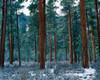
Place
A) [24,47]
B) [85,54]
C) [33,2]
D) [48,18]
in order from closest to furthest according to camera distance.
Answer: [85,54] → [33,2] → [48,18] → [24,47]

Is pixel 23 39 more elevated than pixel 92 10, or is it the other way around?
pixel 92 10

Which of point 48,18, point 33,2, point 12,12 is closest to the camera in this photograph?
point 33,2

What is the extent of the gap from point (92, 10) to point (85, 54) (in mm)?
15960

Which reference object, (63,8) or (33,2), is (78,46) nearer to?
(63,8)

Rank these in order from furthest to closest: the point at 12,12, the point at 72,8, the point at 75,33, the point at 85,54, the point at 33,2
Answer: the point at 75,33
the point at 72,8
the point at 12,12
the point at 33,2
the point at 85,54

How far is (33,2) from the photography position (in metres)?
13.6

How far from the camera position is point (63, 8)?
22719 millimetres

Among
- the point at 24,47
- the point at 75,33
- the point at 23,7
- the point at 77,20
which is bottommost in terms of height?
the point at 24,47

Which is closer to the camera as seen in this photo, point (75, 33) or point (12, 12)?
point (12, 12)

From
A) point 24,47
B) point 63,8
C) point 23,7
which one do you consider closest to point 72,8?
point 63,8

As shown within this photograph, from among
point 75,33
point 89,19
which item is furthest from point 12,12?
point 89,19

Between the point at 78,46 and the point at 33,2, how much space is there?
43.4 ft

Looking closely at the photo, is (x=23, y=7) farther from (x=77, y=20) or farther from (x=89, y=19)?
(x=89, y=19)

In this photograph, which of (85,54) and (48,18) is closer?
(85,54)
